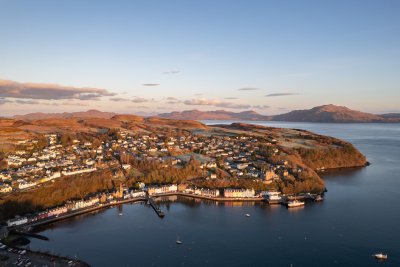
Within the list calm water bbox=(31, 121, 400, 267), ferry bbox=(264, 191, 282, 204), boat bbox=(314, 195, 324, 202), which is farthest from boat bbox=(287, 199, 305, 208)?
boat bbox=(314, 195, 324, 202)

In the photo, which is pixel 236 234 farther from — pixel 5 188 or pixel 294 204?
pixel 5 188

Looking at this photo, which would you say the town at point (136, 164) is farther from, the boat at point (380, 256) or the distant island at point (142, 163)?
the boat at point (380, 256)

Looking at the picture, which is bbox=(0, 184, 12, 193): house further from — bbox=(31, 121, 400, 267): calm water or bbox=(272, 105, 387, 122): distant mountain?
bbox=(272, 105, 387, 122): distant mountain

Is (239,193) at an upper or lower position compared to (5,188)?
lower

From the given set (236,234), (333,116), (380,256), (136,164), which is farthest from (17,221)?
(333,116)

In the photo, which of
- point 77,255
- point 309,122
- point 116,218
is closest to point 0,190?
point 116,218
